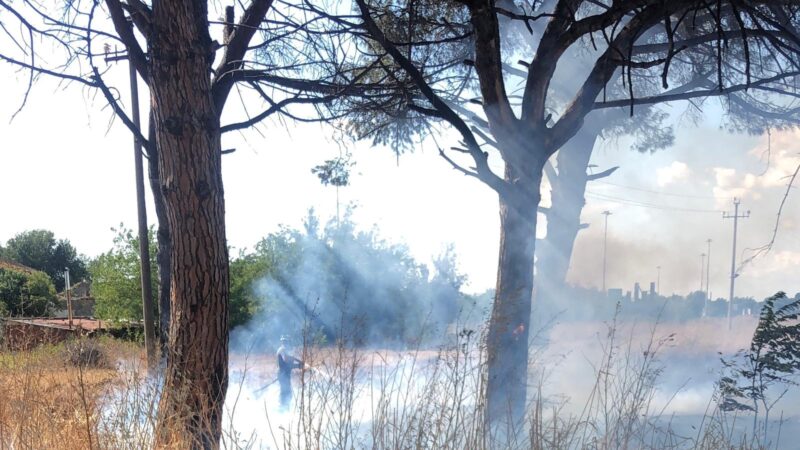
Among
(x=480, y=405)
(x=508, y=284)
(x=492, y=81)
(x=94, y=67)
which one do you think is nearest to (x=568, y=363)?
(x=508, y=284)

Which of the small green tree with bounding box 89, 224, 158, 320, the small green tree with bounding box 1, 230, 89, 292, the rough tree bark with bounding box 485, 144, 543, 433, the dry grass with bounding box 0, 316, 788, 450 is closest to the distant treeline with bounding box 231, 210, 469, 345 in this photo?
the small green tree with bounding box 89, 224, 158, 320

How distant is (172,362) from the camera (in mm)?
3670

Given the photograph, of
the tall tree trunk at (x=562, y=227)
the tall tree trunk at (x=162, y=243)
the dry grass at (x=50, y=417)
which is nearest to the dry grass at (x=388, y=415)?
the dry grass at (x=50, y=417)

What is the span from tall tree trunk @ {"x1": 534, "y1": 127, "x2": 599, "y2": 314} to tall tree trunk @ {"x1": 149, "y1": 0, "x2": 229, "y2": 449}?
24.2ft

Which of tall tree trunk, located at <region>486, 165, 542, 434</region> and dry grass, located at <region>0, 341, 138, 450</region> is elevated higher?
tall tree trunk, located at <region>486, 165, 542, 434</region>

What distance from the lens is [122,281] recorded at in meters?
15.2

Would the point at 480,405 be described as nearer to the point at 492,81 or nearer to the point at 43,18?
the point at 492,81

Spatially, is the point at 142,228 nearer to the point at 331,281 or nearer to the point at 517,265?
the point at 331,281

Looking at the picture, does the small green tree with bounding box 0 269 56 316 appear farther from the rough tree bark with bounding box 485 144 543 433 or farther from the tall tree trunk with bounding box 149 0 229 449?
the rough tree bark with bounding box 485 144 543 433

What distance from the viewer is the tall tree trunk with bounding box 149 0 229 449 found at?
3.68 metres

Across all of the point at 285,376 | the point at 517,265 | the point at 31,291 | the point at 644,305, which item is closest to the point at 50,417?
the point at 517,265

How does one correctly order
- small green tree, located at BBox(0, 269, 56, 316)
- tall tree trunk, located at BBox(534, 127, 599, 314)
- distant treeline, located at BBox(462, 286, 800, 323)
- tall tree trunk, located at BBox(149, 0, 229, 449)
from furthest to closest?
small green tree, located at BBox(0, 269, 56, 316) → distant treeline, located at BBox(462, 286, 800, 323) → tall tree trunk, located at BBox(534, 127, 599, 314) → tall tree trunk, located at BBox(149, 0, 229, 449)

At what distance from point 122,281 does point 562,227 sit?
983cm

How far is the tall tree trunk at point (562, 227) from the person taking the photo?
10477 millimetres
